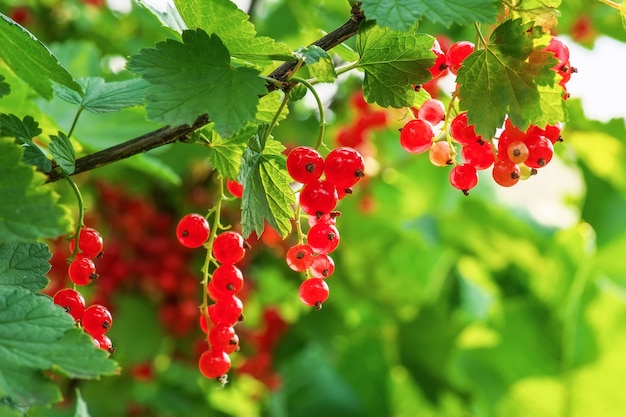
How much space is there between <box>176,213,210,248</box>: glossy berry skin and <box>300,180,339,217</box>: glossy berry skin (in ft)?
0.43

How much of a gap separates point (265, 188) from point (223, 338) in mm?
155

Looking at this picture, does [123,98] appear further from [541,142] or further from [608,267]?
[608,267]

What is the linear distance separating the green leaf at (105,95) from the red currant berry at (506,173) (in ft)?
1.11

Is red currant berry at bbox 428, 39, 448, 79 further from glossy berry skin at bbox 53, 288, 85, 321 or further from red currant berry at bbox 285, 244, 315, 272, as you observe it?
glossy berry skin at bbox 53, 288, 85, 321

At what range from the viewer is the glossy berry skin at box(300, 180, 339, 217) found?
25.3 inches

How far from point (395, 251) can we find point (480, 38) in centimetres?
196

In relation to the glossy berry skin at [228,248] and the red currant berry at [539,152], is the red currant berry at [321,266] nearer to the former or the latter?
the glossy berry skin at [228,248]

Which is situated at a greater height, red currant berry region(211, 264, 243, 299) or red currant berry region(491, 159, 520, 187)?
red currant berry region(491, 159, 520, 187)

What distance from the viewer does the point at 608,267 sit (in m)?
2.47

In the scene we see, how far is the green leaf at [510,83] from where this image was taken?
613 mm

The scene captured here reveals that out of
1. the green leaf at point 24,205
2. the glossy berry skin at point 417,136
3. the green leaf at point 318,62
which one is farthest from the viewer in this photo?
the glossy berry skin at point 417,136

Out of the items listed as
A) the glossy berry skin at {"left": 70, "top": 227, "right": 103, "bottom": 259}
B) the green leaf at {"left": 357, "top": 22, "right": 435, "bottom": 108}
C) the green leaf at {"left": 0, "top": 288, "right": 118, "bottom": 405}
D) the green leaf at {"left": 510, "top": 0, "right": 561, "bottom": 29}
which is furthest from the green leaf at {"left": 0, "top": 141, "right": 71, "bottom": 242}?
the green leaf at {"left": 510, "top": 0, "right": 561, "bottom": 29}

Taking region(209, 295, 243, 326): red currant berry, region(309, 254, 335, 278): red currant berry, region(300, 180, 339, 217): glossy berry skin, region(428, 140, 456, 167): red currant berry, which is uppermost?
region(428, 140, 456, 167): red currant berry

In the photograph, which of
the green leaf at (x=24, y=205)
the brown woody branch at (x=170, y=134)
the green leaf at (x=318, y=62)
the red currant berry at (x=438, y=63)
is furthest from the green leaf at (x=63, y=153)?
the red currant berry at (x=438, y=63)
